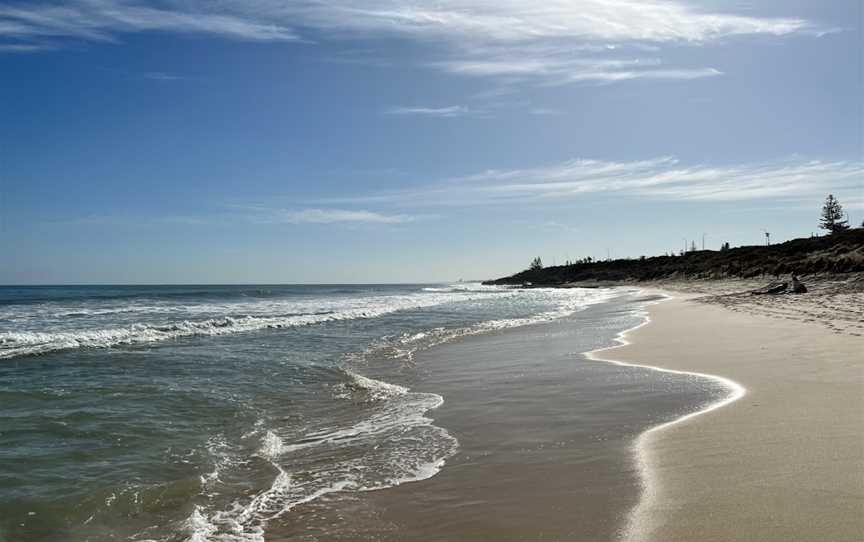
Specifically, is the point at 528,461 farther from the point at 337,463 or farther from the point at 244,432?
the point at 244,432

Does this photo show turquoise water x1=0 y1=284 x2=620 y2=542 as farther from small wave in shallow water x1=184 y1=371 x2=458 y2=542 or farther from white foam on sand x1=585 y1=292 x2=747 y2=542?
white foam on sand x1=585 y1=292 x2=747 y2=542

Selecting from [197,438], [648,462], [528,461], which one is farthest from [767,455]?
[197,438]

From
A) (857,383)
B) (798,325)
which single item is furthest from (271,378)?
(798,325)

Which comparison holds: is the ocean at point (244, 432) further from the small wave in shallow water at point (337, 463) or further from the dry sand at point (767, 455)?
the dry sand at point (767, 455)

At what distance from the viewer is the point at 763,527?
3477 mm

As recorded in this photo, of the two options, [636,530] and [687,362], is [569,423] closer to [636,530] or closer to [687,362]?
[636,530]

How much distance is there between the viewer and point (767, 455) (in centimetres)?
479

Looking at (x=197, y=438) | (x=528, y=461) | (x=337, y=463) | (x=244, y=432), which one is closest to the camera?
(x=528, y=461)

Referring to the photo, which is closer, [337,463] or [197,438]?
[337,463]

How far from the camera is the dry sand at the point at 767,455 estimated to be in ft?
11.7

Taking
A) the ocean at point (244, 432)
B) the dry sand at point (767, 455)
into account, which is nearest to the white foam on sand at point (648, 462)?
the dry sand at point (767, 455)

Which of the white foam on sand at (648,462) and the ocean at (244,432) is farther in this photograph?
the ocean at (244,432)

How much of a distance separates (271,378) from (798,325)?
483 inches

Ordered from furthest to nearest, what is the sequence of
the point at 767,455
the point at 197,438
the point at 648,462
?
the point at 197,438
the point at 648,462
the point at 767,455
